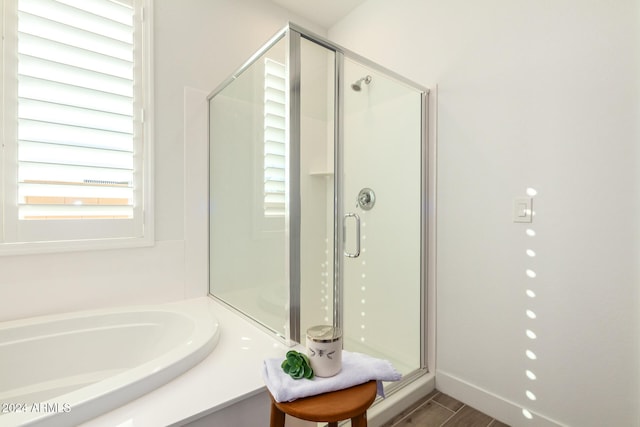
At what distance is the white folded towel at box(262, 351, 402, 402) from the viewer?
35.8 inches

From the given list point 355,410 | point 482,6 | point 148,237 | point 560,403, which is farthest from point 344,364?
point 482,6

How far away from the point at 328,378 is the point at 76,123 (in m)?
1.66

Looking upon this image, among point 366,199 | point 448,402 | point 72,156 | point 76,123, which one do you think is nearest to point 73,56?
point 76,123

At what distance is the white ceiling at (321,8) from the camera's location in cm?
230

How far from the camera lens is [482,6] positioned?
1679 mm

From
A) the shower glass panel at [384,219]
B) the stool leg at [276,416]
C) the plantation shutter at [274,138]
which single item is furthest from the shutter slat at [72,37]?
the stool leg at [276,416]

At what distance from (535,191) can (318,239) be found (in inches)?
41.4

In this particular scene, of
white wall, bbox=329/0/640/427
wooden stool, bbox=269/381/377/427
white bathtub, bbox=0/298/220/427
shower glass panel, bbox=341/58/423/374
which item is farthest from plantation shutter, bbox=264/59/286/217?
white wall, bbox=329/0/640/427

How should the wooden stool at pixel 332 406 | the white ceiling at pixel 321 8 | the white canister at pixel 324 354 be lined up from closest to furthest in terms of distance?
the wooden stool at pixel 332 406 < the white canister at pixel 324 354 < the white ceiling at pixel 321 8

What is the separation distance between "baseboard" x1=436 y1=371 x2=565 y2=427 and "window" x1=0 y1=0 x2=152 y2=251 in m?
1.91

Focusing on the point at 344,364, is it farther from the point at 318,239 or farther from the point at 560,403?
the point at 560,403

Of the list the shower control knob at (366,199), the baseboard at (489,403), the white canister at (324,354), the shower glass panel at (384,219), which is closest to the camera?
the white canister at (324,354)

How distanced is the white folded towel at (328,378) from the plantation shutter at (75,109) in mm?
1277

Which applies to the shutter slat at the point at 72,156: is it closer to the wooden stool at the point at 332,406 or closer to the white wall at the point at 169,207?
the white wall at the point at 169,207
